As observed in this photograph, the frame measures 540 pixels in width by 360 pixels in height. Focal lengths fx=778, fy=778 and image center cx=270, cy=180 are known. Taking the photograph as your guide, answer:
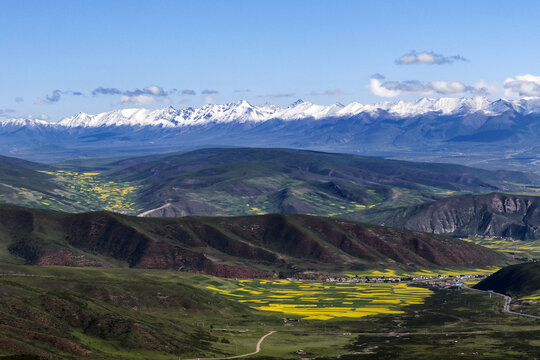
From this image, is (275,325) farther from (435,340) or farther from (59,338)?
(59,338)

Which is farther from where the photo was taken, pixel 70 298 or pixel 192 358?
pixel 70 298

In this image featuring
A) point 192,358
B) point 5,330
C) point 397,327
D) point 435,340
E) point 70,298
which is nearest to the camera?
point 5,330

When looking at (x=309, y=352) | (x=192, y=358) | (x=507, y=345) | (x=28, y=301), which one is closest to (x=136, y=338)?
(x=192, y=358)

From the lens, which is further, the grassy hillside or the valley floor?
the valley floor

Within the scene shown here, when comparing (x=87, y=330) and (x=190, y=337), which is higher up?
(x=87, y=330)

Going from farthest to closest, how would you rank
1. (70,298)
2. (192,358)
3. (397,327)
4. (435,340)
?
1. (397,327)
2. (435,340)
3. (70,298)
4. (192,358)

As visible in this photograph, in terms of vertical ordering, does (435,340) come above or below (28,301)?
below

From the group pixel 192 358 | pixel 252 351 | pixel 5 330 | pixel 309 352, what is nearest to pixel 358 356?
pixel 309 352

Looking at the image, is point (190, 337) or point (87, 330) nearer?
point (87, 330)

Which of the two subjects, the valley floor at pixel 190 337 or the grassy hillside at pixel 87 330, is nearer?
the grassy hillside at pixel 87 330
